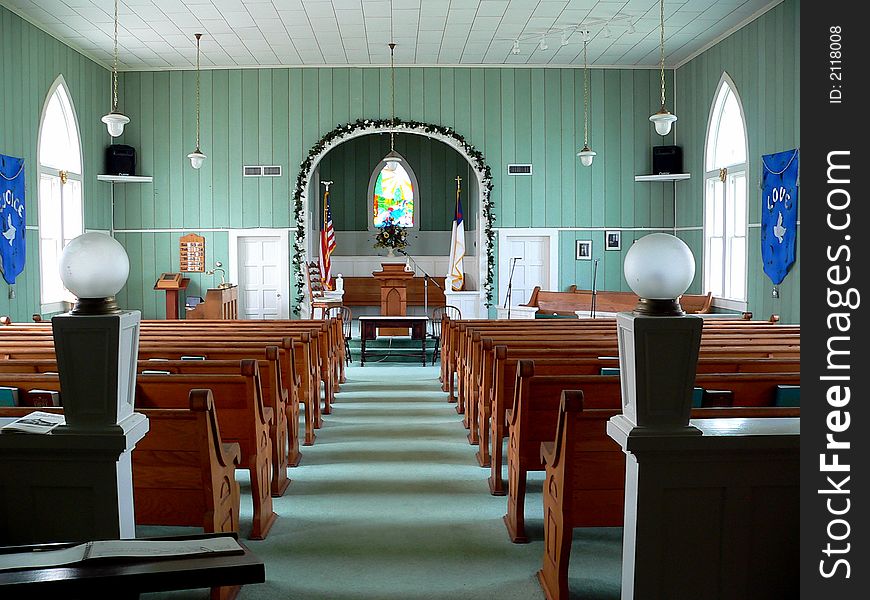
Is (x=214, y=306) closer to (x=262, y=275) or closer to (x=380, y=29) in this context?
(x=262, y=275)

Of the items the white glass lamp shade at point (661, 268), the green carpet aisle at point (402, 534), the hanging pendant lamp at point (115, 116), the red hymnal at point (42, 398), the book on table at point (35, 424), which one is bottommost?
the green carpet aisle at point (402, 534)

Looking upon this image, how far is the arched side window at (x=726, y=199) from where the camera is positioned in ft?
36.3

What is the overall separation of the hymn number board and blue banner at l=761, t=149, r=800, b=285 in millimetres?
8253

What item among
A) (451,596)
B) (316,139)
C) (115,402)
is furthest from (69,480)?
(316,139)

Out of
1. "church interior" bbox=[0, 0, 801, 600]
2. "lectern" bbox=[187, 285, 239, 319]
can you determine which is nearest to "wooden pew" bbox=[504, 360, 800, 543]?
"church interior" bbox=[0, 0, 801, 600]

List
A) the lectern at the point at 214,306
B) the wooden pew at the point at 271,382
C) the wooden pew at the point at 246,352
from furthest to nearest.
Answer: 1. the lectern at the point at 214,306
2. the wooden pew at the point at 246,352
3. the wooden pew at the point at 271,382

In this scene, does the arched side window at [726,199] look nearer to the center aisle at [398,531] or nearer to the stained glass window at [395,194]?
the center aisle at [398,531]

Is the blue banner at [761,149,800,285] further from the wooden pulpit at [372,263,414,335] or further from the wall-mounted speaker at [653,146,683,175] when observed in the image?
the wooden pulpit at [372,263,414,335]

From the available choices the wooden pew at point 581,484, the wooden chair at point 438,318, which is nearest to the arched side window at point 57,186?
the wooden chair at point 438,318

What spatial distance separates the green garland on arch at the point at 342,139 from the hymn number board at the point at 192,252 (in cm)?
146

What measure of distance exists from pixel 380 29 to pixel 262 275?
4465mm

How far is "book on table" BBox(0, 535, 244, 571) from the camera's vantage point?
75.9 inches
